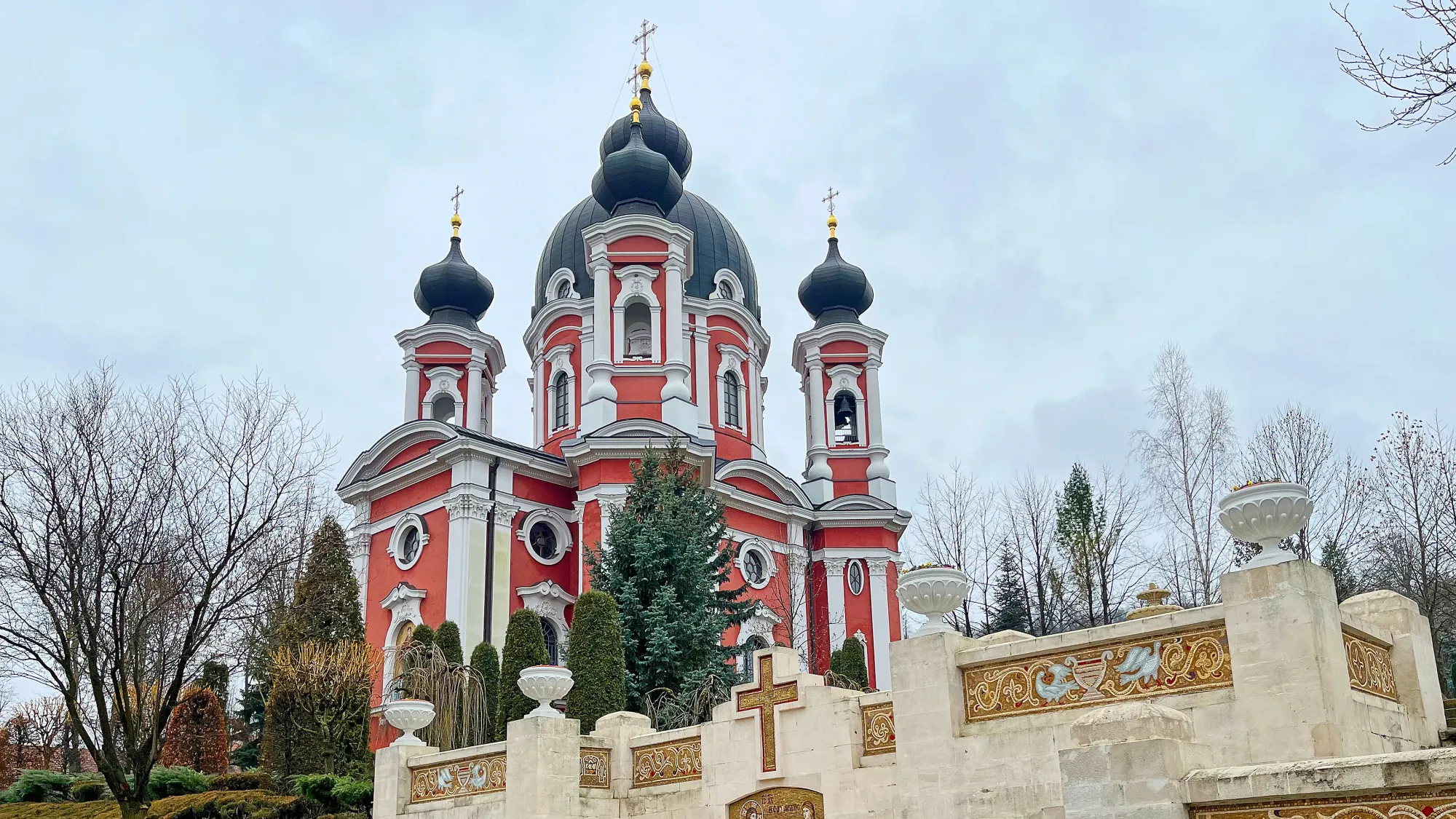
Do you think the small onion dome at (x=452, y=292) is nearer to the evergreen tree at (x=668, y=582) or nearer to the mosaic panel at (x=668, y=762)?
the evergreen tree at (x=668, y=582)

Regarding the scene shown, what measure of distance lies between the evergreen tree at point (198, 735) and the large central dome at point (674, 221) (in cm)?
1260

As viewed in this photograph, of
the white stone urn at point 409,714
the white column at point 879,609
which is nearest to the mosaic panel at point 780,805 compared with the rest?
the white stone urn at point 409,714

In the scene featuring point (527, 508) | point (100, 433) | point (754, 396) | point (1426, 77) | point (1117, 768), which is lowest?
point (1117, 768)

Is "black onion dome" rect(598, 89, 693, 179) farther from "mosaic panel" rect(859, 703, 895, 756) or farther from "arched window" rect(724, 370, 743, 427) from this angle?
"mosaic panel" rect(859, 703, 895, 756)

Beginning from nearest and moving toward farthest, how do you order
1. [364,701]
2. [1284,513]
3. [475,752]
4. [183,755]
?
[1284,513]
[475,752]
[364,701]
[183,755]

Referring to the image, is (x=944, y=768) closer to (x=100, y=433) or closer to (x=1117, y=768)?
(x=1117, y=768)

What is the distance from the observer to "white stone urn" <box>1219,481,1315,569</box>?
7.46 meters

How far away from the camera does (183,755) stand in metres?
25.3

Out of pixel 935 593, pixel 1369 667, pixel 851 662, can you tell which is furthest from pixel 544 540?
pixel 1369 667

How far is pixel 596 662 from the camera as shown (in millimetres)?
18375

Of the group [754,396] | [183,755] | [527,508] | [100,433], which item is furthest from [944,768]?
[754,396]

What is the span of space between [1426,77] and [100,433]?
47.0ft

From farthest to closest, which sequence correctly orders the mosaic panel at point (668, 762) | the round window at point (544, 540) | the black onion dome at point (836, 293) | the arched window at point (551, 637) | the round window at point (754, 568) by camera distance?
the black onion dome at point (836, 293), the round window at point (754, 568), the round window at point (544, 540), the arched window at point (551, 637), the mosaic panel at point (668, 762)

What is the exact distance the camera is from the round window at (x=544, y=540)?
87.5 ft
